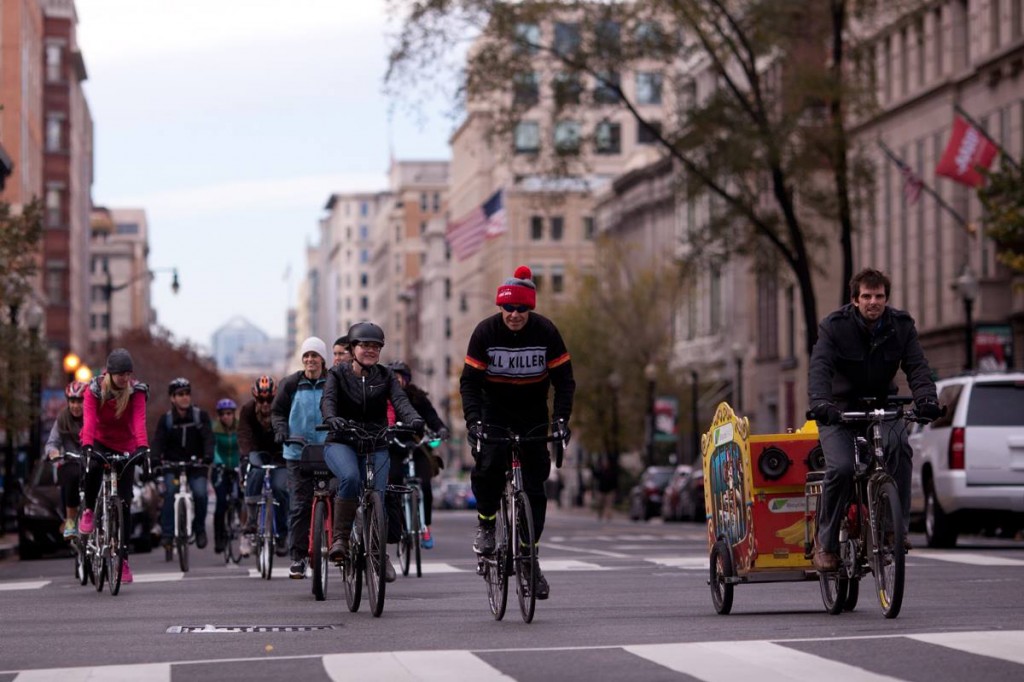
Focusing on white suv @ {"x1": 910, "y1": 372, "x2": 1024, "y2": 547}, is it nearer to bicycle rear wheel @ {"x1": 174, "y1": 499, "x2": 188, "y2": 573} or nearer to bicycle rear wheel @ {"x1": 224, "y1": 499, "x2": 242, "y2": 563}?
bicycle rear wheel @ {"x1": 224, "y1": 499, "x2": 242, "y2": 563}

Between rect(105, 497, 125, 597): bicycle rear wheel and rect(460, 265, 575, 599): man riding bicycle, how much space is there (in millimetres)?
4986

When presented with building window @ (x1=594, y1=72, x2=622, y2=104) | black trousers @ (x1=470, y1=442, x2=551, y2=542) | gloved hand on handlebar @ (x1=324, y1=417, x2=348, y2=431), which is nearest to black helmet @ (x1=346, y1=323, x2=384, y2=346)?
gloved hand on handlebar @ (x1=324, y1=417, x2=348, y2=431)

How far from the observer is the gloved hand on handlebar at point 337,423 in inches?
612

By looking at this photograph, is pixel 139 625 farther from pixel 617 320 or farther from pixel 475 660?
pixel 617 320

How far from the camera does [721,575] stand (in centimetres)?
1484

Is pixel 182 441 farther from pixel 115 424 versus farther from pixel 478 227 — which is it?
pixel 478 227

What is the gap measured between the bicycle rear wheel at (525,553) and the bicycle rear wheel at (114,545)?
5.43 metres

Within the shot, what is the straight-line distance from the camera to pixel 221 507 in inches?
1038

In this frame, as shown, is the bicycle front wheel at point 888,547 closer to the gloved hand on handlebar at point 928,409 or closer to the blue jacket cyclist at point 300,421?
the gloved hand on handlebar at point 928,409

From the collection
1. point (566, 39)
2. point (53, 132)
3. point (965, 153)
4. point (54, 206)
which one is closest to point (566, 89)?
point (566, 39)

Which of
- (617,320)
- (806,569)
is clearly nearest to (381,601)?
(806,569)

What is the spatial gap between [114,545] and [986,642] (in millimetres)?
8724

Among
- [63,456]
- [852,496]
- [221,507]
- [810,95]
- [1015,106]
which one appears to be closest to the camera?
[852,496]

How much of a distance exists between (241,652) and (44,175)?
308ft
